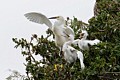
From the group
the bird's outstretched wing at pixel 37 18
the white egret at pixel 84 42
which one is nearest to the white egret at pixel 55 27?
the bird's outstretched wing at pixel 37 18

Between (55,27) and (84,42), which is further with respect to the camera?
(55,27)

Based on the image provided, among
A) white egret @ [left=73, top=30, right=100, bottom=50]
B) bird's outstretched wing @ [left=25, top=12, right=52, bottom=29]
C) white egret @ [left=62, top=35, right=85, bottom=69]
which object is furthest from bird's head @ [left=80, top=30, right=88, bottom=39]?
bird's outstretched wing @ [left=25, top=12, right=52, bottom=29]

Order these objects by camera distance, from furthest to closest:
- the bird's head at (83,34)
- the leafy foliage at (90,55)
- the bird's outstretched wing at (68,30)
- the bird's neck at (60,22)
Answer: the bird's neck at (60,22) < the bird's outstretched wing at (68,30) < the bird's head at (83,34) < the leafy foliage at (90,55)

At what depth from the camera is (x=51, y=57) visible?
11.0ft

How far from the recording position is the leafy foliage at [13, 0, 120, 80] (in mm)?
2988

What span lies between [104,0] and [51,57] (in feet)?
3.10

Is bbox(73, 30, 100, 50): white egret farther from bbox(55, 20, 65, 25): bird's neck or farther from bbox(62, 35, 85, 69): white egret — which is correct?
bbox(55, 20, 65, 25): bird's neck

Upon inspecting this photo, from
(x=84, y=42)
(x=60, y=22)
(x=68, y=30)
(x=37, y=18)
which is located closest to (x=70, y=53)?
(x=84, y=42)

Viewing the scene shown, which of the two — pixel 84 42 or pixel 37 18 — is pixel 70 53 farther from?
pixel 37 18

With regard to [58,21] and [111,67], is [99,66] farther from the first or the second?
[58,21]

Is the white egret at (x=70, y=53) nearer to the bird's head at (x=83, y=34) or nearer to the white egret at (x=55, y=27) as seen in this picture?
the bird's head at (x=83, y=34)

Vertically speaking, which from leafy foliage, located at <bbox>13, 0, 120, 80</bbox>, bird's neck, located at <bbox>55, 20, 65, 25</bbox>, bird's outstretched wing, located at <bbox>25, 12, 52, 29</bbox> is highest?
bird's outstretched wing, located at <bbox>25, 12, 52, 29</bbox>

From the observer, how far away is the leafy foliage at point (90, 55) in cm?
299

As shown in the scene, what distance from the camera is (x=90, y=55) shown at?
10.8 ft
